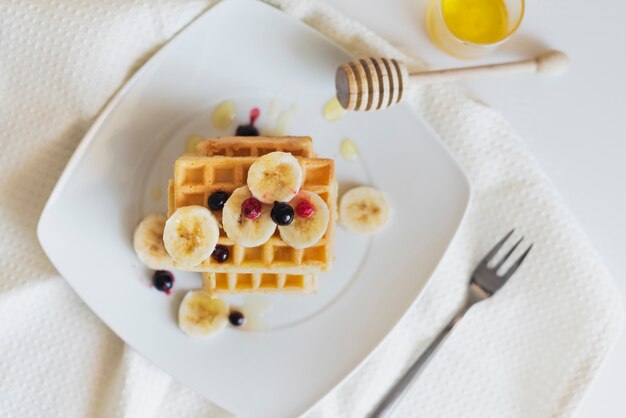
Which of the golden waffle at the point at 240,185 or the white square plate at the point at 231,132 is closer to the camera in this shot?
the golden waffle at the point at 240,185

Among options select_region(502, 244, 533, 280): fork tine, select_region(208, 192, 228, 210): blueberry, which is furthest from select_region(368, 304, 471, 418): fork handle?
select_region(208, 192, 228, 210): blueberry

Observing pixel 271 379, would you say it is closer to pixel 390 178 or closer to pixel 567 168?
pixel 390 178

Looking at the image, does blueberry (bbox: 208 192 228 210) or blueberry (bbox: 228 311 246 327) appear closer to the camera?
blueberry (bbox: 208 192 228 210)

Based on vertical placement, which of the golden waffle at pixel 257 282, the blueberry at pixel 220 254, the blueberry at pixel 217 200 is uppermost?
the blueberry at pixel 217 200

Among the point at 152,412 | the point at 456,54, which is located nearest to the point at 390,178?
the point at 456,54

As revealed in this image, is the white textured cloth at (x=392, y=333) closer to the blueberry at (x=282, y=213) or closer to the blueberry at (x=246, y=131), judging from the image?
the blueberry at (x=246, y=131)

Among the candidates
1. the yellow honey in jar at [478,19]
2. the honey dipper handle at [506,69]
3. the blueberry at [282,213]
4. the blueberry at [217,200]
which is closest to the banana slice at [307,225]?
the blueberry at [282,213]

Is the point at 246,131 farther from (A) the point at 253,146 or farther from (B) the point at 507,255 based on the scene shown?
(B) the point at 507,255

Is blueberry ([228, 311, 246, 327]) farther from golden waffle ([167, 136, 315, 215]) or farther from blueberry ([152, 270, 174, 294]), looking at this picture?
golden waffle ([167, 136, 315, 215])

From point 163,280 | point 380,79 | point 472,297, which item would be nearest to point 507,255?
point 472,297
